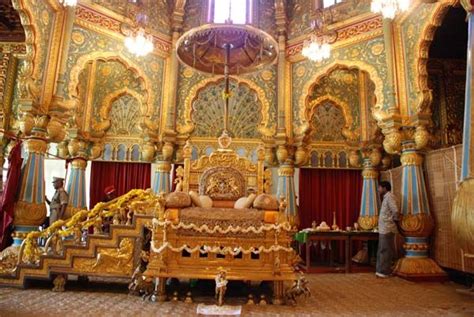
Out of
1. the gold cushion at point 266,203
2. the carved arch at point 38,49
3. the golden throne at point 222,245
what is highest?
the carved arch at point 38,49

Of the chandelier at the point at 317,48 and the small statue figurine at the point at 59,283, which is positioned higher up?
the chandelier at the point at 317,48

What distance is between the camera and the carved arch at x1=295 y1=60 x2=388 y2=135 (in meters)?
7.32

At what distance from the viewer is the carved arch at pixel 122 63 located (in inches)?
284

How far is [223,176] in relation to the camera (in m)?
6.56

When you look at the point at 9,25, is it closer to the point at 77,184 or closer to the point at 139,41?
the point at 139,41

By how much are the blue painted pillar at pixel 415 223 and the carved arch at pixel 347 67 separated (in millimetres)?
888

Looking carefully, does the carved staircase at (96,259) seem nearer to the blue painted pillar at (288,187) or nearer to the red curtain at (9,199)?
the red curtain at (9,199)

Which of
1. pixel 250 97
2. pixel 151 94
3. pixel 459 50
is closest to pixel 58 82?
pixel 151 94

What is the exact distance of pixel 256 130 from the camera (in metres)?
9.81

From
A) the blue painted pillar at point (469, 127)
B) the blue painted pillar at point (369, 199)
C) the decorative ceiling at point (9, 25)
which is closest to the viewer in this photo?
the blue painted pillar at point (469, 127)

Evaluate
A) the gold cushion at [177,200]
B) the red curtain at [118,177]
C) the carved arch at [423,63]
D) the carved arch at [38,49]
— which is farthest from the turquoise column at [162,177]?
the carved arch at [423,63]

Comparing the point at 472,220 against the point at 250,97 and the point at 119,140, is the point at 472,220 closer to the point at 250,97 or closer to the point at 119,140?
the point at 250,97

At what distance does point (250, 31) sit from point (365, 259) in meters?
5.57

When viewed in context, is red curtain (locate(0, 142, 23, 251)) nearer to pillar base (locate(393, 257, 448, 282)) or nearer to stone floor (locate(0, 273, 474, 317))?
stone floor (locate(0, 273, 474, 317))
